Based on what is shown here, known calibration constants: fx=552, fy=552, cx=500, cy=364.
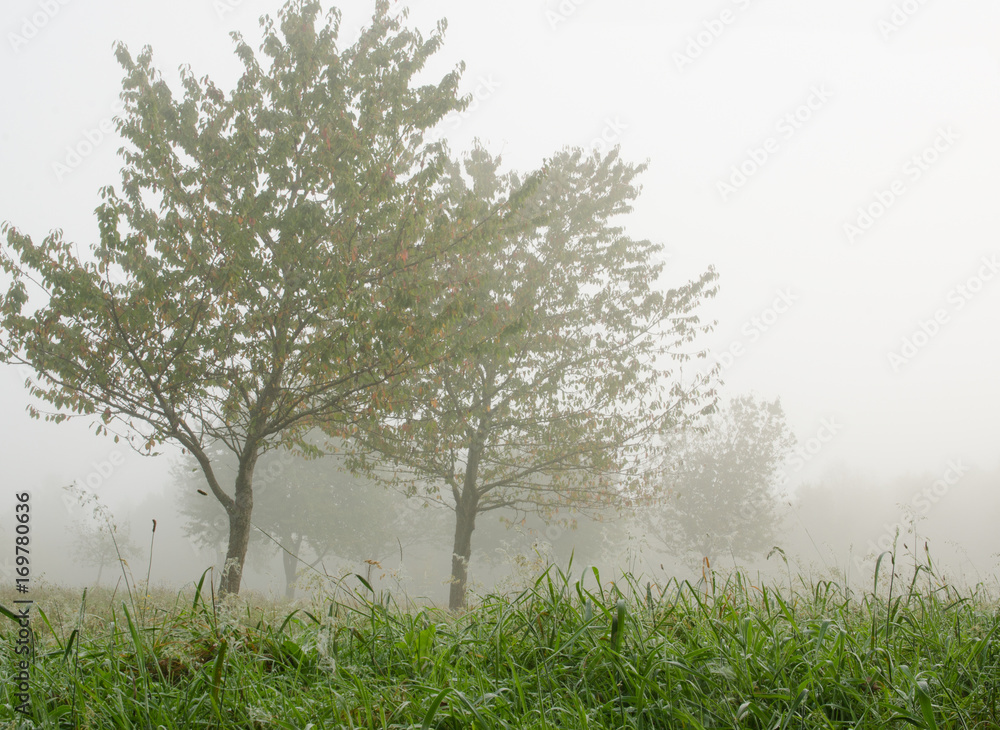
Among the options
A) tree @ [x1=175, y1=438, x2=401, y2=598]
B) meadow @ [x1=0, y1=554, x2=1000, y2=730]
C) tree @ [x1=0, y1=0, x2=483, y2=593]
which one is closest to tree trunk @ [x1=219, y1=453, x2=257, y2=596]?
tree @ [x1=0, y1=0, x2=483, y2=593]

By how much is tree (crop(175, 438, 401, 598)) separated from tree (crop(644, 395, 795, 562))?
497 inches

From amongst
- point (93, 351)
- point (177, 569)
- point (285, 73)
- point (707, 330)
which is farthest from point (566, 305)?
point (177, 569)

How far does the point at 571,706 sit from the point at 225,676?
138cm

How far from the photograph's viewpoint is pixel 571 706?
7.09 feet

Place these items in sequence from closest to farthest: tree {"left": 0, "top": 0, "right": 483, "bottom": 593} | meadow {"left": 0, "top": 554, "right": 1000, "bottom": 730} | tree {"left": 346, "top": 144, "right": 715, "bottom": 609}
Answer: meadow {"left": 0, "top": 554, "right": 1000, "bottom": 730}
tree {"left": 0, "top": 0, "right": 483, "bottom": 593}
tree {"left": 346, "top": 144, "right": 715, "bottom": 609}

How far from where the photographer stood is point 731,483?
23594mm

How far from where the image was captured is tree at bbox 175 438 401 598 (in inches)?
953

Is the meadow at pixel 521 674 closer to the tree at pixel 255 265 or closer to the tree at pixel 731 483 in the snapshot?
the tree at pixel 255 265

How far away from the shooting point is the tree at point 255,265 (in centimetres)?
627

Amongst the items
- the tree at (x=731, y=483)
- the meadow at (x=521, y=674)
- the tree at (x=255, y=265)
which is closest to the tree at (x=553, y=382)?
the tree at (x=255, y=265)

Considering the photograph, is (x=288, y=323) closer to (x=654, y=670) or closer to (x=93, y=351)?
(x=93, y=351)

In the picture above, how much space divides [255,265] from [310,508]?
1961 centimetres

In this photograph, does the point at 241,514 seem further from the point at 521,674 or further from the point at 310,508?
the point at 310,508

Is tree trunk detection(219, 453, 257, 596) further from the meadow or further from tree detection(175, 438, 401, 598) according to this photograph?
tree detection(175, 438, 401, 598)
